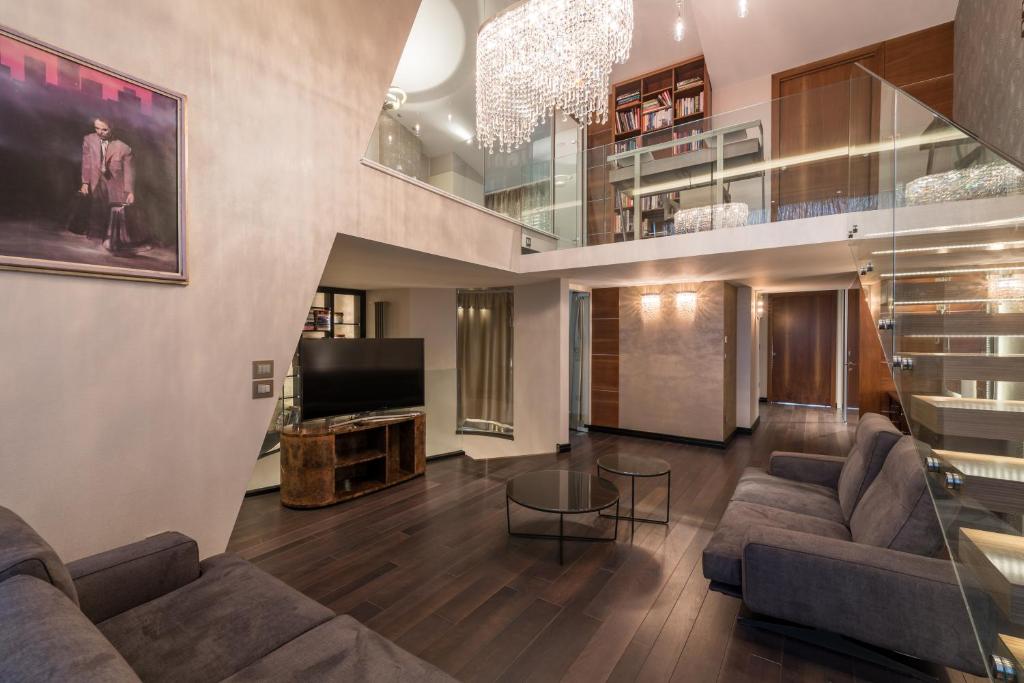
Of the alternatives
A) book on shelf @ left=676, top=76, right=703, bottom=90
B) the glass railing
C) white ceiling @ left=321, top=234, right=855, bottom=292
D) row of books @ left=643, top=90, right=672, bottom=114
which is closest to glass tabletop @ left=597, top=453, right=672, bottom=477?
the glass railing

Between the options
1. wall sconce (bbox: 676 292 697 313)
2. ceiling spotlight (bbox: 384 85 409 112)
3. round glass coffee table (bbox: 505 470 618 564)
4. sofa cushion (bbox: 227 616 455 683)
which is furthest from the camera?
wall sconce (bbox: 676 292 697 313)

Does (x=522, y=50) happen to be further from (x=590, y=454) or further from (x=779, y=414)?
(x=779, y=414)

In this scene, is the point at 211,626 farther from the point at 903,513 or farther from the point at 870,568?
the point at 903,513

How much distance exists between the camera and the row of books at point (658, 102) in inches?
249

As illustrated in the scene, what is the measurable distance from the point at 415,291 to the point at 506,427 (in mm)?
2413

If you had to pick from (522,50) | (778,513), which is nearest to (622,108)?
(522,50)

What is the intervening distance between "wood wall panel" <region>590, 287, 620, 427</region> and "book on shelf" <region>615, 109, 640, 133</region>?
93.2 inches

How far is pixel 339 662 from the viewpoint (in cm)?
131

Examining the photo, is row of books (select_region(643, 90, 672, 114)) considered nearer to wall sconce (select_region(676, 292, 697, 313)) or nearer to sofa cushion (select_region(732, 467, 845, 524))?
wall sconce (select_region(676, 292, 697, 313))

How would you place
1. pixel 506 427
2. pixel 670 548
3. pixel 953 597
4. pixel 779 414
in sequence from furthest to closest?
1. pixel 779 414
2. pixel 506 427
3. pixel 670 548
4. pixel 953 597

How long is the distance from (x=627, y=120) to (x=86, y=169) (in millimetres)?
6408

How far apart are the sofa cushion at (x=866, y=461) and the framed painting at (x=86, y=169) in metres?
3.80

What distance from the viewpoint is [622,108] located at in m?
6.64

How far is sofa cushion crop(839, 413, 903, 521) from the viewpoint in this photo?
2500mm
